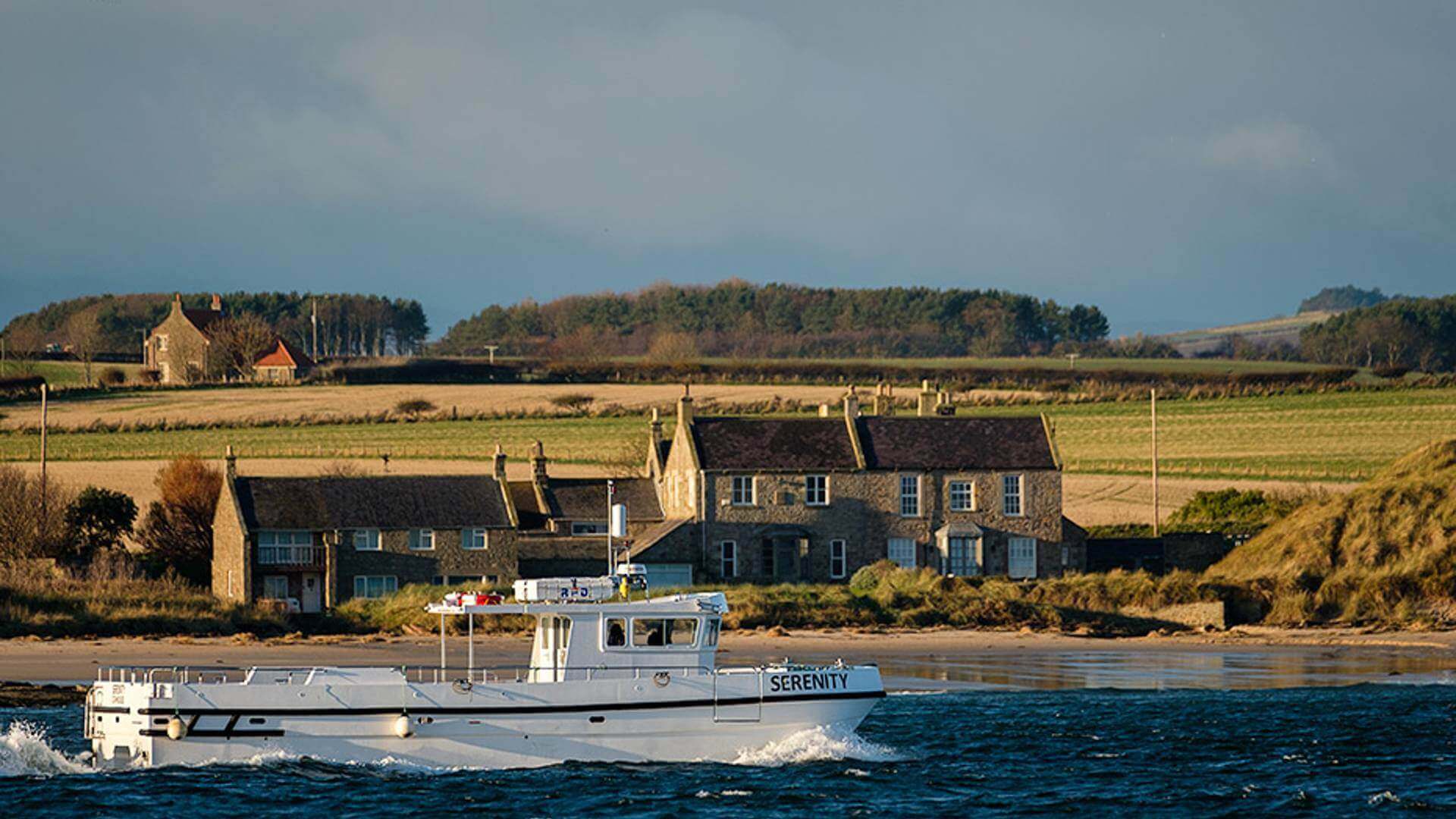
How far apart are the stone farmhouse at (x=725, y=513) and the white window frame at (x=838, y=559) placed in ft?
0.18

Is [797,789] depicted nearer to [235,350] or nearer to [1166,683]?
[1166,683]

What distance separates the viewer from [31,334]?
541 ft

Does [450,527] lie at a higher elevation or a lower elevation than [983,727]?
higher

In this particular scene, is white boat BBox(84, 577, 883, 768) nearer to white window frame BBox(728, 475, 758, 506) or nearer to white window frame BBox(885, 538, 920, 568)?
white window frame BBox(728, 475, 758, 506)

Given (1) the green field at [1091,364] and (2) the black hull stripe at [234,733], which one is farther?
(1) the green field at [1091,364]

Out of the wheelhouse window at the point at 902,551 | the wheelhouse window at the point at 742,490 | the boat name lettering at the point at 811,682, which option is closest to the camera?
the boat name lettering at the point at 811,682

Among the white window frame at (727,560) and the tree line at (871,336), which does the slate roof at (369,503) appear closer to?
the white window frame at (727,560)

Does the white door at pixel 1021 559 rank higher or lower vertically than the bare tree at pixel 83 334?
lower

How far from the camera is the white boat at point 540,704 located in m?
31.3

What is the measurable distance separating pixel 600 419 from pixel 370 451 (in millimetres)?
13204

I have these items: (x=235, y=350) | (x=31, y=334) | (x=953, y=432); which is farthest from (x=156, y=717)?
(x=31, y=334)

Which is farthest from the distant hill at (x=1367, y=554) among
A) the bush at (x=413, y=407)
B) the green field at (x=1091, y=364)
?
the green field at (x=1091, y=364)

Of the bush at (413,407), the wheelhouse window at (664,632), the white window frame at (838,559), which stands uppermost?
the bush at (413,407)

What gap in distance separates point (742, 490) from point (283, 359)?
63.3m
